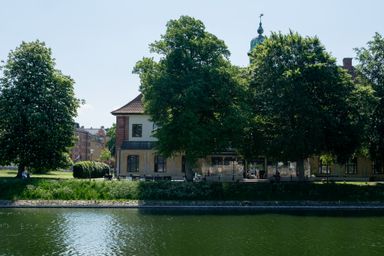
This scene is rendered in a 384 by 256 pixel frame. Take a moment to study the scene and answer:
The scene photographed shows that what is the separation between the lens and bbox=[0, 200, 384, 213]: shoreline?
34438mm

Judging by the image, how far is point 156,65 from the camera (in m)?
40.1

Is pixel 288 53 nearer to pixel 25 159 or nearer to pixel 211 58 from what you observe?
pixel 211 58

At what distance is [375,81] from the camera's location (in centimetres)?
4431

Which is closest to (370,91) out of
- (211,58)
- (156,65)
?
(211,58)

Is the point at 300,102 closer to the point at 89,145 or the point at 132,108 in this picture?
the point at 132,108

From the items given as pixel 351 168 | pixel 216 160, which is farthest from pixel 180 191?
pixel 351 168

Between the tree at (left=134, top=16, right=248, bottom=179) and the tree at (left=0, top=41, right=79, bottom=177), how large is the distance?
8.37 meters

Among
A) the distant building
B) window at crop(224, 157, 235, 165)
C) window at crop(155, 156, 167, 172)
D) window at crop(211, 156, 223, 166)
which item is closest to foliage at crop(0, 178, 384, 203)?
window at crop(224, 157, 235, 165)

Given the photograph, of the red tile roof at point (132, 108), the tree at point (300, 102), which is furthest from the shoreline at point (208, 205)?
the red tile roof at point (132, 108)

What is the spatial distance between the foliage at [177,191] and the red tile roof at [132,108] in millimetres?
16758

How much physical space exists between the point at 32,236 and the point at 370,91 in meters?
30.1

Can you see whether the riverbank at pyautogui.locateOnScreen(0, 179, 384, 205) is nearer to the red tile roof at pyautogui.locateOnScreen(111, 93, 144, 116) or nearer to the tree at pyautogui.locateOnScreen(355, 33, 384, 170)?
the tree at pyautogui.locateOnScreen(355, 33, 384, 170)

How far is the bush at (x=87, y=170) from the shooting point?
1945 inches

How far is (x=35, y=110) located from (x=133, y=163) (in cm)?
1520
